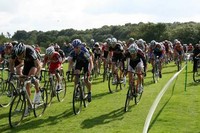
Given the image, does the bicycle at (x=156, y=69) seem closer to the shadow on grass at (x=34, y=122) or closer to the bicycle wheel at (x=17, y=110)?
the shadow on grass at (x=34, y=122)

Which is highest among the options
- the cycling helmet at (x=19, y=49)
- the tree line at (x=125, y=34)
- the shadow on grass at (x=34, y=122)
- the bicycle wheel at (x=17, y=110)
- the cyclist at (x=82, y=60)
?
the tree line at (x=125, y=34)

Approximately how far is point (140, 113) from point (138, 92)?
1283mm

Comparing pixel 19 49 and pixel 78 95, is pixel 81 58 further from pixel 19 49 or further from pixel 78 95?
pixel 19 49

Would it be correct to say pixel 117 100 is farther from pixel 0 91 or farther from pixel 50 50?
pixel 0 91

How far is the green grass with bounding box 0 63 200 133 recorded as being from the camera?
10.0 m

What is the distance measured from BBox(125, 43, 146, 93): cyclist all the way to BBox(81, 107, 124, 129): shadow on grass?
4.37ft

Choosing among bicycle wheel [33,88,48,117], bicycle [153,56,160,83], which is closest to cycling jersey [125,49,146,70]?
bicycle wheel [33,88,48,117]

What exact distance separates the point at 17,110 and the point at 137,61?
5.13 m

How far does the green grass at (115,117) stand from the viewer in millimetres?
10000

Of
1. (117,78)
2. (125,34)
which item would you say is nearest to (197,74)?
(117,78)

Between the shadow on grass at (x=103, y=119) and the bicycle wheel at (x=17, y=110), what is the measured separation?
1.75 metres

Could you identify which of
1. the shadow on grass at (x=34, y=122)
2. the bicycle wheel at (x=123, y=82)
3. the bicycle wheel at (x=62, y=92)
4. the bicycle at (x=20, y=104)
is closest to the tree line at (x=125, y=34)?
the bicycle wheel at (x=123, y=82)

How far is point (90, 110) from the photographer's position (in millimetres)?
12617

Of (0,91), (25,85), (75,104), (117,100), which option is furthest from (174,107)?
(0,91)
